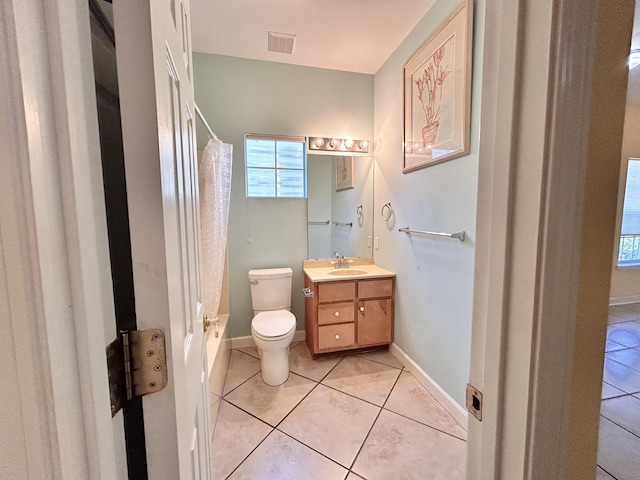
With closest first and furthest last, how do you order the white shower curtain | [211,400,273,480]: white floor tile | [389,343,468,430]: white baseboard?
1. [211,400,273,480]: white floor tile
2. [389,343,468,430]: white baseboard
3. the white shower curtain

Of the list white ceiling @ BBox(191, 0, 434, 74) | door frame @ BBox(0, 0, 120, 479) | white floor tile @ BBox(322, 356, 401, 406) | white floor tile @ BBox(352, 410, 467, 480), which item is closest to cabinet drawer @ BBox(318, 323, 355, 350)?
white floor tile @ BBox(322, 356, 401, 406)

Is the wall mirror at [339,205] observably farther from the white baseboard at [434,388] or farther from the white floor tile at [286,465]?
the white floor tile at [286,465]

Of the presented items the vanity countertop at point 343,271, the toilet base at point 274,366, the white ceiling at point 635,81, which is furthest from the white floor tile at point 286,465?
the white ceiling at point 635,81

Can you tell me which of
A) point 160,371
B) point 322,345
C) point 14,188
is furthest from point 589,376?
point 322,345

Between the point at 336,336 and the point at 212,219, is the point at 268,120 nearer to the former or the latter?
the point at 212,219

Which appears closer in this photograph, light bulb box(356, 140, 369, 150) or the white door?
the white door

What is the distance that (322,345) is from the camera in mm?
2377

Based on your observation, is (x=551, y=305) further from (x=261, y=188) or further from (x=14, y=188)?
(x=261, y=188)

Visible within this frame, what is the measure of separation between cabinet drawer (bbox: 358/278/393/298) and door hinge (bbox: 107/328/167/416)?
2.05 metres

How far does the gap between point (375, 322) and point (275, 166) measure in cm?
177

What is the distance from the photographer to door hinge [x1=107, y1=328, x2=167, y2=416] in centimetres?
42

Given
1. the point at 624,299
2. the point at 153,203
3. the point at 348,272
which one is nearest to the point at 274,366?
the point at 348,272

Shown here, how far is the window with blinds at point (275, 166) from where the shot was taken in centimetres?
260

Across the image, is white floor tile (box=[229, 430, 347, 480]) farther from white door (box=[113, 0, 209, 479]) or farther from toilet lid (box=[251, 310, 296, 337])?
white door (box=[113, 0, 209, 479])
